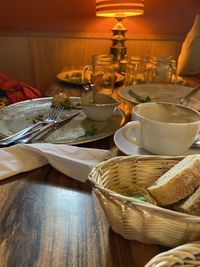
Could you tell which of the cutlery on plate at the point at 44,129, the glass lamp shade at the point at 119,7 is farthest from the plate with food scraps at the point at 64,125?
the glass lamp shade at the point at 119,7

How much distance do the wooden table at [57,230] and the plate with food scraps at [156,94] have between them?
0.50 m

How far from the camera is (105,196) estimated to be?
14.1 inches

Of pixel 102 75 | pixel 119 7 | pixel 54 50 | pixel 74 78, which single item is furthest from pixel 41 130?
pixel 54 50

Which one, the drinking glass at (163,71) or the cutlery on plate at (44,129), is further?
the drinking glass at (163,71)

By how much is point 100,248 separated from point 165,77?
1011 millimetres

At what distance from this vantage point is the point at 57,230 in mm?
393

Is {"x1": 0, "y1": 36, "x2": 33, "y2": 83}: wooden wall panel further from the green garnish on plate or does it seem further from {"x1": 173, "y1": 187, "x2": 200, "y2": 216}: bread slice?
{"x1": 173, "y1": 187, "x2": 200, "y2": 216}: bread slice

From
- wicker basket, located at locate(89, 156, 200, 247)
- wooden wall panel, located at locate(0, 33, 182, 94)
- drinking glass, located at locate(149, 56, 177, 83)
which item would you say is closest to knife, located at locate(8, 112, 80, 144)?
wicker basket, located at locate(89, 156, 200, 247)

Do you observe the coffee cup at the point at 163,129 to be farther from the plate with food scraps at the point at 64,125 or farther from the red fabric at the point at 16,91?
the red fabric at the point at 16,91

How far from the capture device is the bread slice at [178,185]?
0.38 metres

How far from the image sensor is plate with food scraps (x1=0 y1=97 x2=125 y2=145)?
68cm

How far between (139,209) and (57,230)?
0.13m

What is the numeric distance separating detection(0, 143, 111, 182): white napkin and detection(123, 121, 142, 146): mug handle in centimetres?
6

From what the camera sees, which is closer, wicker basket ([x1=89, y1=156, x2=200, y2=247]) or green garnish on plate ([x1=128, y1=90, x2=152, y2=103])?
wicker basket ([x1=89, y1=156, x2=200, y2=247])
